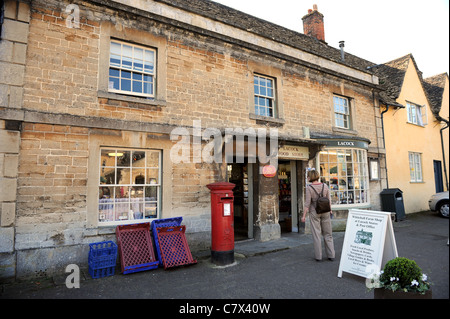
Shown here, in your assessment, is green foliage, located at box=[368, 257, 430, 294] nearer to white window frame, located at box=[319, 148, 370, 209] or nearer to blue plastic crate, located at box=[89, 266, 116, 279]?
blue plastic crate, located at box=[89, 266, 116, 279]

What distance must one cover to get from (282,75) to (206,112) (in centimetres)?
354

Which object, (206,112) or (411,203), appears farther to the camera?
(411,203)

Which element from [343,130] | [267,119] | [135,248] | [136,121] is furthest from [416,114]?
[135,248]

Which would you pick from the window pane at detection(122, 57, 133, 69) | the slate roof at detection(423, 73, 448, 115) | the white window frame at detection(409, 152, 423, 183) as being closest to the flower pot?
the window pane at detection(122, 57, 133, 69)

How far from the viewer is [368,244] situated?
16.6 ft

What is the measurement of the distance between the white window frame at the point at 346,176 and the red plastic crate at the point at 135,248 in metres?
7.05

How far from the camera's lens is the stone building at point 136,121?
5.58 metres

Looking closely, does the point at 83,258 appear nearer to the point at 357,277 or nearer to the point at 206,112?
the point at 206,112

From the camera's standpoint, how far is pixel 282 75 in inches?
382

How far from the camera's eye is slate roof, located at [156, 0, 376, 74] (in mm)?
8901

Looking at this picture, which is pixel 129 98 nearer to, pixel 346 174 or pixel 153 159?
pixel 153 159

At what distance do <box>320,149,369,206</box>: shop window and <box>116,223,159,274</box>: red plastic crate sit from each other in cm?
705

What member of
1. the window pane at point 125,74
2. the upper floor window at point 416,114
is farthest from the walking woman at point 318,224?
the upper floor window at point 416,114
